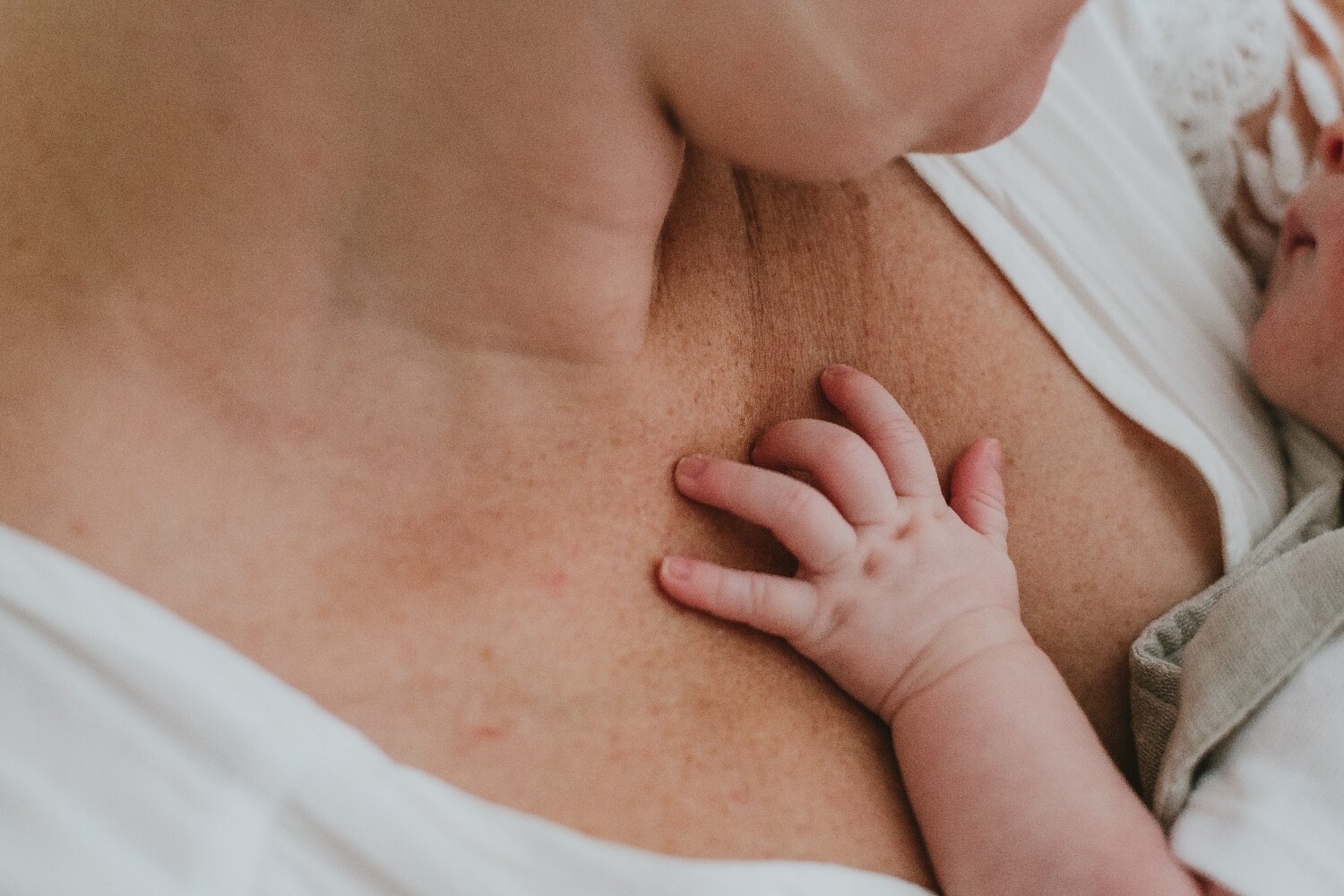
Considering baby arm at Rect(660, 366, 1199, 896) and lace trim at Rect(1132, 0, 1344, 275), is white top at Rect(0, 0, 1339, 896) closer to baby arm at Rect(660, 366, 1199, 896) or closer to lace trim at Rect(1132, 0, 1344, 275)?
baby arm at Rect(660, 366, 1199, 896)

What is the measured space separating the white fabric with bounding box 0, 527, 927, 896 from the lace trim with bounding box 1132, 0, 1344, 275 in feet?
2.41

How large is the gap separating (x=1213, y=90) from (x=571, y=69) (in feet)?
2.05

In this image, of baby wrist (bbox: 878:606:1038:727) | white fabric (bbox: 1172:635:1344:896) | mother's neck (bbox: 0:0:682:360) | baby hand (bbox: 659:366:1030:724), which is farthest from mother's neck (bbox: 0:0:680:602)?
white fabric (bbox: 1172:635:1344:896)

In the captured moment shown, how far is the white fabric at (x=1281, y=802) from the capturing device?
1.87 feet

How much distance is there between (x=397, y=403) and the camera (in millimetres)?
574

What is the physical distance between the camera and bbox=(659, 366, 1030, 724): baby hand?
60cm

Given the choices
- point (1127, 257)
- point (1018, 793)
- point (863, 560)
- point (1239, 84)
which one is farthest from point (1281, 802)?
point (1239, 84)

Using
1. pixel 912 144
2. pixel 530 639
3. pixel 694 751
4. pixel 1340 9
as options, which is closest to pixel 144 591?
pixel 530 639

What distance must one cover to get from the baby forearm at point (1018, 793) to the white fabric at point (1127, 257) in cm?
24

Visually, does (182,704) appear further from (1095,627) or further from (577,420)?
(1095,627)

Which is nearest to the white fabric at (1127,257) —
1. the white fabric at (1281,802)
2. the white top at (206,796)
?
the white fabric at (1281,802)

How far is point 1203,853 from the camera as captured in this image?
58 centimetres

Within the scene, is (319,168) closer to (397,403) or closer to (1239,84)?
(397,403)

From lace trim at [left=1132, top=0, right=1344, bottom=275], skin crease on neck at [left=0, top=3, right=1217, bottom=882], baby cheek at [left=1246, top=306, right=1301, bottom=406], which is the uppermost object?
lace trim at [left=1132, top=0, right=1344, bottom=275]
